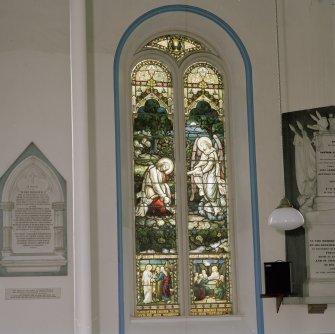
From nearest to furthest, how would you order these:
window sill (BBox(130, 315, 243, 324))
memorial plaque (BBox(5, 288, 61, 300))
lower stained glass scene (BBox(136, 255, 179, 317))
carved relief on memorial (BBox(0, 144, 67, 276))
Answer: memorial plaque (BBox(5, 288, 61, 300)), carved relief on memorial (BBox(0, 144, 67, 276)), window sill (BBox(130, 315, 243, 324)), lower stained glass scene (BBox(136, 255, 179, 317))

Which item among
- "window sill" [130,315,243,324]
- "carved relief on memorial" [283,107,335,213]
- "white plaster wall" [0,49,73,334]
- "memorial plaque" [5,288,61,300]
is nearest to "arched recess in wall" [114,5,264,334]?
"window sill" [130,315,243,324]

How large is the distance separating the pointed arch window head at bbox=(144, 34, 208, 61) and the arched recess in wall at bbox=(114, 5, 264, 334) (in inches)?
3.2

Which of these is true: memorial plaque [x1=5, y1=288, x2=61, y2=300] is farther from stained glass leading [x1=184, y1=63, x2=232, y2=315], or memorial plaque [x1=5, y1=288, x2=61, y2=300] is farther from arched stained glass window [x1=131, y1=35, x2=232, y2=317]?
stained glass leading [x1=184, y1=63, x2=232, y2=315]

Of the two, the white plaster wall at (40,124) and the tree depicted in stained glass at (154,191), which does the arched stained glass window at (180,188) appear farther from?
the white plaster wall at (40,124)

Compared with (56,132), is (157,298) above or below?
below

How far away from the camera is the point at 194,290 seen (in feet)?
31.7

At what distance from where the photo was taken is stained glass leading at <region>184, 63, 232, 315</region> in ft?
31.7

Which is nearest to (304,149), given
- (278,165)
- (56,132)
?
(278,165)

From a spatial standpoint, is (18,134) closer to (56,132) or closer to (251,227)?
(56,132)

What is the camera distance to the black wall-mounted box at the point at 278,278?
30.1ft

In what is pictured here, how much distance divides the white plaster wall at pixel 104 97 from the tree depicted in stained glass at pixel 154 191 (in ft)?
1.85

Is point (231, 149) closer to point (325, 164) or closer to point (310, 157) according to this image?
point (310, 157)

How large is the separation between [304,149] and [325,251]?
1033mm

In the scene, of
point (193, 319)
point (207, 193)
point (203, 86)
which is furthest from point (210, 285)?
point (203, 86)
